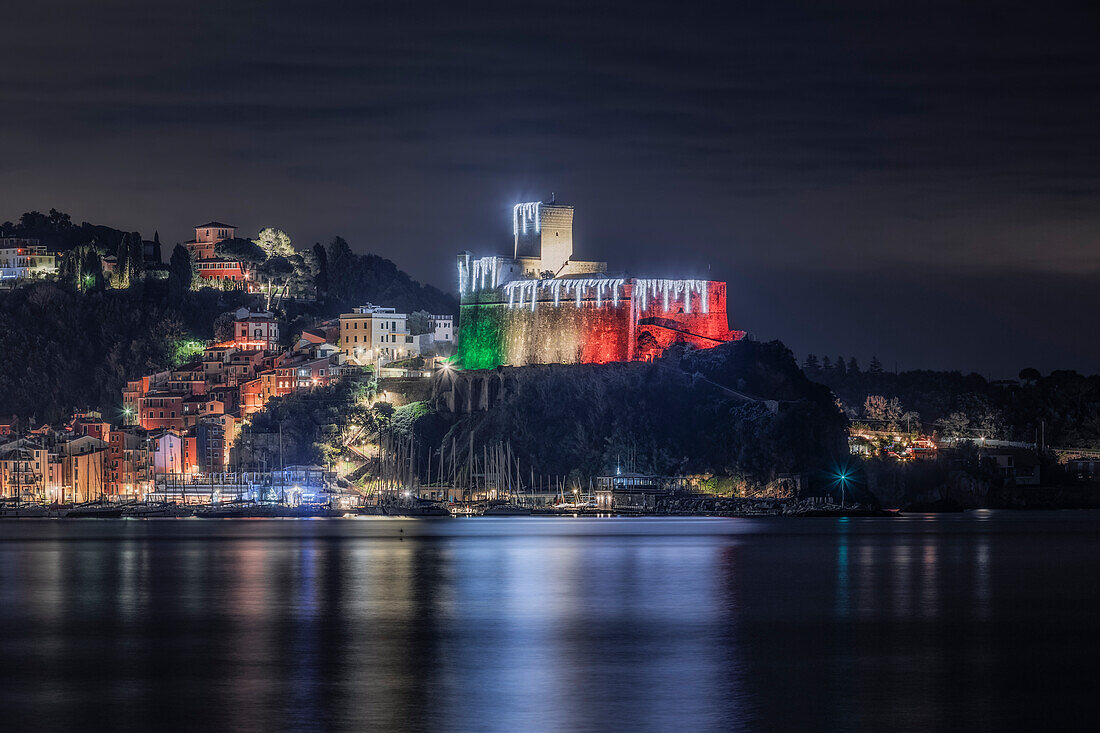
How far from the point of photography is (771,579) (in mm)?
41094

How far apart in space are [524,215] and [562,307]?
7.59 m

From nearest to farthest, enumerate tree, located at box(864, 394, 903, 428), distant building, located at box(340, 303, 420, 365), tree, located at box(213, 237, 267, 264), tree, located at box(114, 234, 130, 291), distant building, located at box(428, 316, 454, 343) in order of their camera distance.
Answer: tree, located at box(864, 394, 903, 428) → distant building, located at box(340, 303, 420, 365) → distant building, located at box(428, 316, 454, 343) → tree, located at box(114, 234, 130, 291) → tree, located at box(213, 237, 267, 264)

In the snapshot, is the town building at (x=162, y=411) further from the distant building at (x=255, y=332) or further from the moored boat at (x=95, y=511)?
the distant building at (x=255, y=332)

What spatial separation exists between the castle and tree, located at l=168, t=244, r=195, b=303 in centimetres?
2719

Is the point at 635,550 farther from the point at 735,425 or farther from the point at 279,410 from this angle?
the point at 279,410

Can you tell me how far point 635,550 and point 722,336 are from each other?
75.2ft

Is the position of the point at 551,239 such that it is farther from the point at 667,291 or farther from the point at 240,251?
the point at 240,251

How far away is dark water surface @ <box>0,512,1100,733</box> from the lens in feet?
70.2

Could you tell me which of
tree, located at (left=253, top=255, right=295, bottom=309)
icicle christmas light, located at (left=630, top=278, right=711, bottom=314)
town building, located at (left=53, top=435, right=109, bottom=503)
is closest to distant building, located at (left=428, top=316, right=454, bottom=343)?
tree, located at (left=253, top=255, right=295, bottom=309)

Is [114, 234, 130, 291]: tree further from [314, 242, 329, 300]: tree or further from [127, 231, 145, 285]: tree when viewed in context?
[314, 242, 329, 300]: tree

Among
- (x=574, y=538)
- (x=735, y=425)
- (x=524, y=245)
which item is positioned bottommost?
(x=574, y=538)

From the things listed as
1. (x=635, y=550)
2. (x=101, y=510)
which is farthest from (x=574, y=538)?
(x=101, y=510)

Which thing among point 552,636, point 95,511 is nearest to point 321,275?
point 95,511

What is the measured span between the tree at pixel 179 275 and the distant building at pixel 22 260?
8684 millimetres
